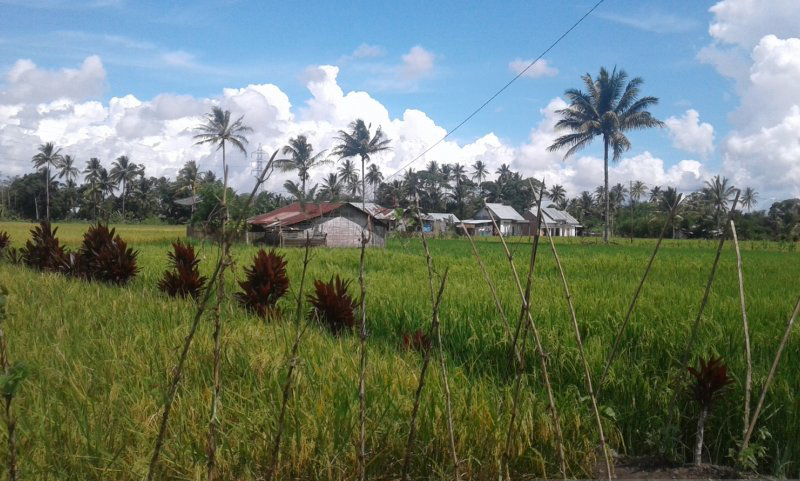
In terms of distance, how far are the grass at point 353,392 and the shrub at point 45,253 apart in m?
3.59

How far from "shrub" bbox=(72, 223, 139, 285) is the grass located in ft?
6.81

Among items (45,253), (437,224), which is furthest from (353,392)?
(437,224)

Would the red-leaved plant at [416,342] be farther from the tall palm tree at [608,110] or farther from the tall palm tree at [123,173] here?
the tall palm tree at [123,173]

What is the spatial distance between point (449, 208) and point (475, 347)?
70629mm

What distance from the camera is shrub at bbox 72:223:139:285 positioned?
298 inches

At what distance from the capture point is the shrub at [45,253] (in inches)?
345

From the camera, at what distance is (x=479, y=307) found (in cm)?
529

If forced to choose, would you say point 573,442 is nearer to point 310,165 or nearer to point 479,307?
point 479,307

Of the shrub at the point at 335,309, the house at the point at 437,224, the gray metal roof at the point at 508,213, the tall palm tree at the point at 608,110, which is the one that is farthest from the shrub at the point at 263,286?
the gray metal roof at the point at 508,213

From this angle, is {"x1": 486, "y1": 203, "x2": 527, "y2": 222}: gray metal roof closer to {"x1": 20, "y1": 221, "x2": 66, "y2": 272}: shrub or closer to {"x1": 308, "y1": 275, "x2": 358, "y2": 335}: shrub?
{"x1": 20, "y1": 221, "x2": 66, "y2": 272}: shrub

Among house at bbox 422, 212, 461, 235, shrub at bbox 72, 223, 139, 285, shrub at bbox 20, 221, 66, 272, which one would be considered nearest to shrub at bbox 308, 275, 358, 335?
house at bbox 422, 212, 461, 235

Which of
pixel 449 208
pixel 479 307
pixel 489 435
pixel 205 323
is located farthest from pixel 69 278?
pixel 449 208

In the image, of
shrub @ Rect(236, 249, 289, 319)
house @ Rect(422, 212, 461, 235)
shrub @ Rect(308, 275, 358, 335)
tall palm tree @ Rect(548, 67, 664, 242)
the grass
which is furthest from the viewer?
tall palm tree @ Rect(548, 67, 664, 242)

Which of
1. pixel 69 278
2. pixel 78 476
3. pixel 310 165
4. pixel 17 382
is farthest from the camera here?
pixel 310 165
